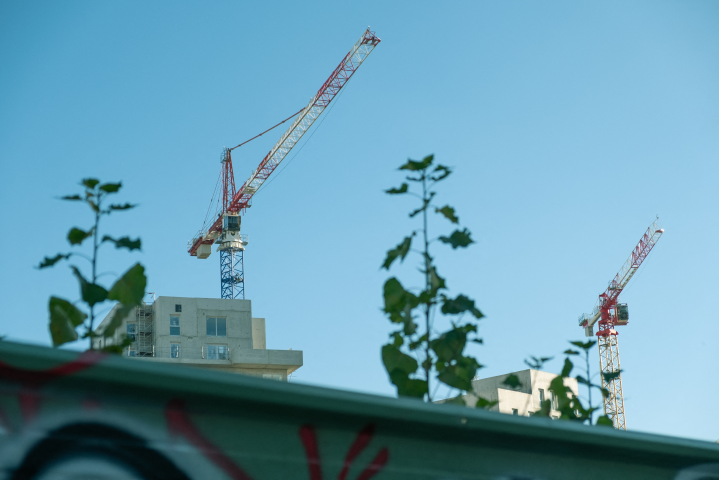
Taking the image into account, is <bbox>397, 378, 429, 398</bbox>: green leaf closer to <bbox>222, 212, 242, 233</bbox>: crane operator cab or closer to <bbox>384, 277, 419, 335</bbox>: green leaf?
<bbox>384, 277, 419, 335</bbox>: green leaf

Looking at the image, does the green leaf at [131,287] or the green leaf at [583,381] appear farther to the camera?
the green leaf at [583,381]

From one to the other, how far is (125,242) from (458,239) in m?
1.51

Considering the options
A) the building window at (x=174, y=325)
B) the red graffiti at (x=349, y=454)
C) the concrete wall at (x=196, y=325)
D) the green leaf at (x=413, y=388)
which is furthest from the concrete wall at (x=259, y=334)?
the red graffiti at (x=349, y=454)

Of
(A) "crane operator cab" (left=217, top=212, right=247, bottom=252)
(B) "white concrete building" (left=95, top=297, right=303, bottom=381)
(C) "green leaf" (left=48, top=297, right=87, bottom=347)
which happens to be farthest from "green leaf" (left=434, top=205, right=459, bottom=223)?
(A) "crane operator cab" (left=217, top=212, right=247, bottom=252)

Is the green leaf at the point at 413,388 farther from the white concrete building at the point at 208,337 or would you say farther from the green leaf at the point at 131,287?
the white concrete building at the point at 208,337

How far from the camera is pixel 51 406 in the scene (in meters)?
2.05

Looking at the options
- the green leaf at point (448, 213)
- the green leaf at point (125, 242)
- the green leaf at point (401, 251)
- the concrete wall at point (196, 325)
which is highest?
the concrete wall at point (196, 325)

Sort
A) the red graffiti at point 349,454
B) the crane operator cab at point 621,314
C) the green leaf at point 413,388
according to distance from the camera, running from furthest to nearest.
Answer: the crane operator cab at point 621,314
the green leaf at point 413,388
the red graffiti at point 349,454

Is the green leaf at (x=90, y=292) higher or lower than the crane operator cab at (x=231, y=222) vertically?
lower

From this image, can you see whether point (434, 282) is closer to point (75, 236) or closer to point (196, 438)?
point (75, 236)

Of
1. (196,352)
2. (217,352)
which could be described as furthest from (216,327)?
(196,352)

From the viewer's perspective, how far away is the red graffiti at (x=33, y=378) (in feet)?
6.59

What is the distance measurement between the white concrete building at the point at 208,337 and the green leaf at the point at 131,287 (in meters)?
50.6

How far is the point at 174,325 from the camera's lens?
54875 millimetres
